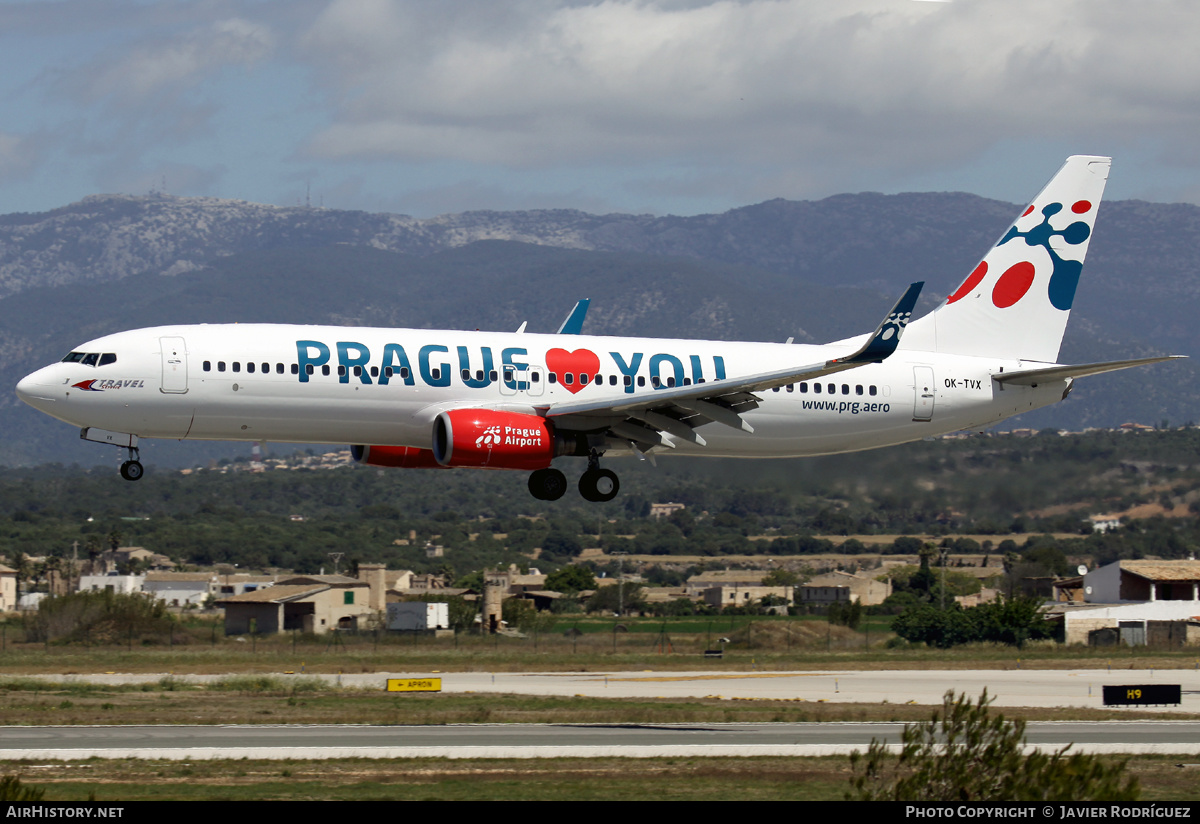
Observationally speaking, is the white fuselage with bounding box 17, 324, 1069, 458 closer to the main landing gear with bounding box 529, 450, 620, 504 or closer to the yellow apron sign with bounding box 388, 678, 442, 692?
the main landing gear with bounding box 529, 450, 620, 504

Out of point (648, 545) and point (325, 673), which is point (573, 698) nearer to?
point (325, 673)

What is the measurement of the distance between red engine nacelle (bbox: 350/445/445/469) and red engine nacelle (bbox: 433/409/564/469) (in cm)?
299

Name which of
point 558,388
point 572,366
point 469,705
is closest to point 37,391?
point 558,388

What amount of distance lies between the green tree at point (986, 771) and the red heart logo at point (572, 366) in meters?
22.6

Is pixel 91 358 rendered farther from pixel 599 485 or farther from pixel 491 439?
pixel 599 485

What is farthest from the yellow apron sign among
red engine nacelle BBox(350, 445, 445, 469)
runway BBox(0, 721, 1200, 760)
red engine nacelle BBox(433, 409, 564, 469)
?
red engine nacelle BBox(433, 409, 564, 469)

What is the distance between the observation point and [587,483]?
42562mm

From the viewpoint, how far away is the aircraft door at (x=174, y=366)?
127ft

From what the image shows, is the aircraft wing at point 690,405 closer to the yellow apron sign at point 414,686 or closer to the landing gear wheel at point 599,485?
the landing gear wheel at point 599,485

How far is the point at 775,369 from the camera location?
145 feet

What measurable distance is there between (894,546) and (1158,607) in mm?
62219

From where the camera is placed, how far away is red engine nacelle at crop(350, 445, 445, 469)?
4325cm

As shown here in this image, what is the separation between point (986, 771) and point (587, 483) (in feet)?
79.1
